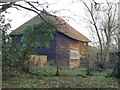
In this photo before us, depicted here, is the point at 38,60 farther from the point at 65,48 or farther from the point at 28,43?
the point at 65,48

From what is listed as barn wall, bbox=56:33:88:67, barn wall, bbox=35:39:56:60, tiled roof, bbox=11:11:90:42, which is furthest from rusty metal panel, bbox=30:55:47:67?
tiled roof, bbox=11:11:90:42

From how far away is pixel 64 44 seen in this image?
4988mm

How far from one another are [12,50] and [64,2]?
121 centimetres

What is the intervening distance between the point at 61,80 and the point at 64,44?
3.22ft

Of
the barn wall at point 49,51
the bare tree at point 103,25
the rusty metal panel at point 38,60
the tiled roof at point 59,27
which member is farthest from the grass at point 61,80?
the tiled roof at point 59,27

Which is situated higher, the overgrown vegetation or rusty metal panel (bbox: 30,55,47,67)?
the overgrown vegetation

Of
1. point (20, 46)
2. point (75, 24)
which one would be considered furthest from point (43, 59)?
point (75, 24)

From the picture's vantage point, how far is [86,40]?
5.10 m

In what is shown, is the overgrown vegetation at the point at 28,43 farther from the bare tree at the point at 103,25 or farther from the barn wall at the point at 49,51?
the bare tree at the point at 103,25

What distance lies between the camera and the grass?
155 inches

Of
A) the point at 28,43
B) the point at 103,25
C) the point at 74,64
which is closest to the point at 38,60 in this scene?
the point at 28,43

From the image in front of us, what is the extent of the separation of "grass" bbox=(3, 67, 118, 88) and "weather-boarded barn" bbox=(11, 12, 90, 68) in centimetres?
26

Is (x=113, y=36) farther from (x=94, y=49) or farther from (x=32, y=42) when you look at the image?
(x=32, y=42)

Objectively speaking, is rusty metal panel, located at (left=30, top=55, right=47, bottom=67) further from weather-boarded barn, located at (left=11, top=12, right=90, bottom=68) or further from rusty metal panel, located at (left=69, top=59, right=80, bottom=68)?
rusty metal panel, located at (left=69, top=59, right=80, bottom=68)
